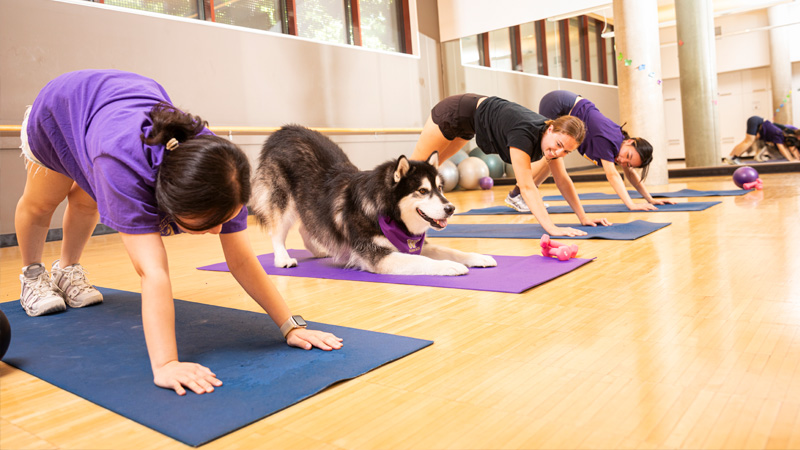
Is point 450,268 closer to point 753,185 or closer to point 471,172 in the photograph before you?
point 753,185

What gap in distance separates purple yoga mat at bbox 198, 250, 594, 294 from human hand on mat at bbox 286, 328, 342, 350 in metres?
1.00

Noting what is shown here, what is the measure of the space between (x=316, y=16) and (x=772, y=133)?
874 cm

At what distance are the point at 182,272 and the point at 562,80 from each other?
11254 mm

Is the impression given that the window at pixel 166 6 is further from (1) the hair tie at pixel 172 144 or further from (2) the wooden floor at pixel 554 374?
(1) the hair tie at pixel 172 144

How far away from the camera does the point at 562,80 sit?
42.5 ft

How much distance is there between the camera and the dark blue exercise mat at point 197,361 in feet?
4.71

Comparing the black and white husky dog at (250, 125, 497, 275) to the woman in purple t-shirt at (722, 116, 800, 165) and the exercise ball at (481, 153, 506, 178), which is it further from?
the woman in purple t-shirt at (722, 116, 800, 165)

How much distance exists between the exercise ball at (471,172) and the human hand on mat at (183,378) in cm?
906

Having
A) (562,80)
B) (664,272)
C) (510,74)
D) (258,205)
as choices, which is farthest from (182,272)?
(562,80)

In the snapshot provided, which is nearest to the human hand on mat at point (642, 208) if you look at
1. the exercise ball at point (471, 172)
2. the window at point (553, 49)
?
the exercise ball at point (471, 172)

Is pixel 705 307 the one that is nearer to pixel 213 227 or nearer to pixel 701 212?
pixel 213 227

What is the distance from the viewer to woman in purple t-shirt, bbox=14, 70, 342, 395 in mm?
1521

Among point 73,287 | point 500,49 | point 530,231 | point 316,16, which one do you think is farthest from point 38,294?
point 500,49

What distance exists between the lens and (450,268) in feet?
10.0
